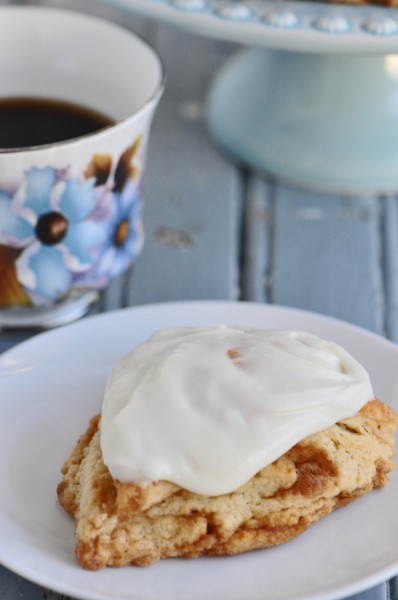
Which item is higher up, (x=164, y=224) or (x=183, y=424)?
(x=183, y=424)

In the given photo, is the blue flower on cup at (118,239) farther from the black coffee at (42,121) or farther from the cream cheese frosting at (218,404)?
the cream cheese frosting at (218,404)

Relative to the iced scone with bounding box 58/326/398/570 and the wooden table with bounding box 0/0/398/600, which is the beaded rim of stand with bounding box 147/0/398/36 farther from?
the iced scone with bounding box 58/326/398/570

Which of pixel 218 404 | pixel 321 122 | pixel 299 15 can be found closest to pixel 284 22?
pixel 299 15

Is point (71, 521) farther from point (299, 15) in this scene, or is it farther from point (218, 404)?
point (299, 15)

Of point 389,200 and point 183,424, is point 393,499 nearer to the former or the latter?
point 183,424

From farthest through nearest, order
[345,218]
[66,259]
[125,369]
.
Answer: [345,218], [66,259], [125,369]

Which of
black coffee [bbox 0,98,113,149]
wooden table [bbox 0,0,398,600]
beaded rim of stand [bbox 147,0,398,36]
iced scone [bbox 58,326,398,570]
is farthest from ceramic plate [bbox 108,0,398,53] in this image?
iced scone [bbox 58,326,398,570]

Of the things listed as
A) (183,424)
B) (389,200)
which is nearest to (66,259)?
(183,424)

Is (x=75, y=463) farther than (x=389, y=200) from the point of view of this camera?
No
